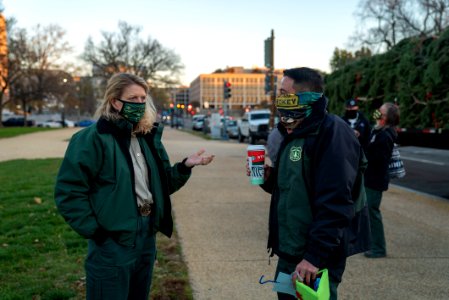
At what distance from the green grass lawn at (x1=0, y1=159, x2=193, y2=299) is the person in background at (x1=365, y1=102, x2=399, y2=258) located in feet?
7.06

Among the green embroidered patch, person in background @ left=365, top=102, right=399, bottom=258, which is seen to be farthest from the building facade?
the green embroidered patch

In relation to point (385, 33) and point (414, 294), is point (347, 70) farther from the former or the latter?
point (385, 33)

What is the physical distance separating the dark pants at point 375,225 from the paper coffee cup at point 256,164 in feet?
9.32

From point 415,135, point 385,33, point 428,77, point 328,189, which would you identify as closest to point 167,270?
point 328,189

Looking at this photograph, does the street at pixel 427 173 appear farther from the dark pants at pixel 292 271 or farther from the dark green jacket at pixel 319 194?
the dark green jacket at pixel 319 194

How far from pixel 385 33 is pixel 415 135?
36.4 meters

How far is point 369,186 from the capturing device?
5.32 m

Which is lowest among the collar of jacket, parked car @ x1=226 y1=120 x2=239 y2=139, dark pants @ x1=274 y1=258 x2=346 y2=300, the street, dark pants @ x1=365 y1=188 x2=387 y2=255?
parked car @ x1=226 y1=120 x2=239 y2=139

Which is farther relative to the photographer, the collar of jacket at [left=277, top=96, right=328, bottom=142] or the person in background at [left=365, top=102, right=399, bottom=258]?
the person in background at [left=365, top=102, right=399, bottom=258]

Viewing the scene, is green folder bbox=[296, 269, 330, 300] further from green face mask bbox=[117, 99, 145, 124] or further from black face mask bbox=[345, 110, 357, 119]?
black face mask bbox=[345, 110, 357, 119]

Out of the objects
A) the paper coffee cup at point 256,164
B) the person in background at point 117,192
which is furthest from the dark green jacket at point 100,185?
the paper coffee cup at point 256,164

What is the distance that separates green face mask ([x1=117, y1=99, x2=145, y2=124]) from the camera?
267 centimetres

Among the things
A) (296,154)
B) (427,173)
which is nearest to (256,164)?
(296,154)

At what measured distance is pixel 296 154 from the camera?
7.67 ft
